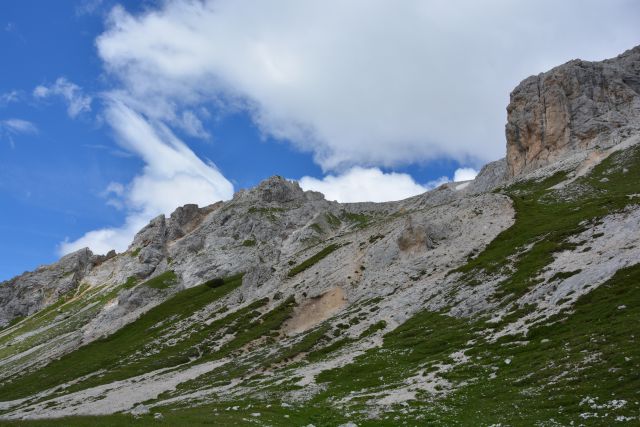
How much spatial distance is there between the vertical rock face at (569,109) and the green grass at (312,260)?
77.7 m

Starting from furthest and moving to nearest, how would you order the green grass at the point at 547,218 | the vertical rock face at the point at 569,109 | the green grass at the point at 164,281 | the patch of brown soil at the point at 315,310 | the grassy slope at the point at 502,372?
the green grass at the point at 164,281 → the vertical rock face at the point at 569,109 → the patch of brown soil at the point at 315,310 → the green grass at the point at 547,218 → the grassy slope at the point at 502,372

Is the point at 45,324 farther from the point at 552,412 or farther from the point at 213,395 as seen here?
the point at 552,412

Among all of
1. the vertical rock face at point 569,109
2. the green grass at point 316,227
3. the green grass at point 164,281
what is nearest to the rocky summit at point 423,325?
the vertical rock face at point 569,109

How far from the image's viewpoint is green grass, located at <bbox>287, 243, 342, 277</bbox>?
107 meters

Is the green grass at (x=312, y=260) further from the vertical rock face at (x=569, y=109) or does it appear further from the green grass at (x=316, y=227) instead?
the vertical rock face at (x=569, y=109)

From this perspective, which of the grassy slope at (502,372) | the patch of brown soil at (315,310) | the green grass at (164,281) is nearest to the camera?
the grassy slope at (502,372)

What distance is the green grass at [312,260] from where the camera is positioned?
10706 cm

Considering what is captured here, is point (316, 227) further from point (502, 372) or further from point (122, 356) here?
point (502, 372)

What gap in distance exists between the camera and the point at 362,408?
32.0 m

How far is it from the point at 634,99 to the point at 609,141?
32.3m

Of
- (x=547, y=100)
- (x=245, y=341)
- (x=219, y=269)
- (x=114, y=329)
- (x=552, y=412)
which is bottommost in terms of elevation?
(x=552, y=412)

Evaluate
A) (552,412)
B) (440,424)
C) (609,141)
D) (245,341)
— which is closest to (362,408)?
(440,424)

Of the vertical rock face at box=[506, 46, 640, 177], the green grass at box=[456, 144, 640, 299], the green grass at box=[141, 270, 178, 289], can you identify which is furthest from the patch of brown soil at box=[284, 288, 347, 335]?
the vertical rock face at box=[506, 46, 640, 177]

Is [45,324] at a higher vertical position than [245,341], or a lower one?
higher
